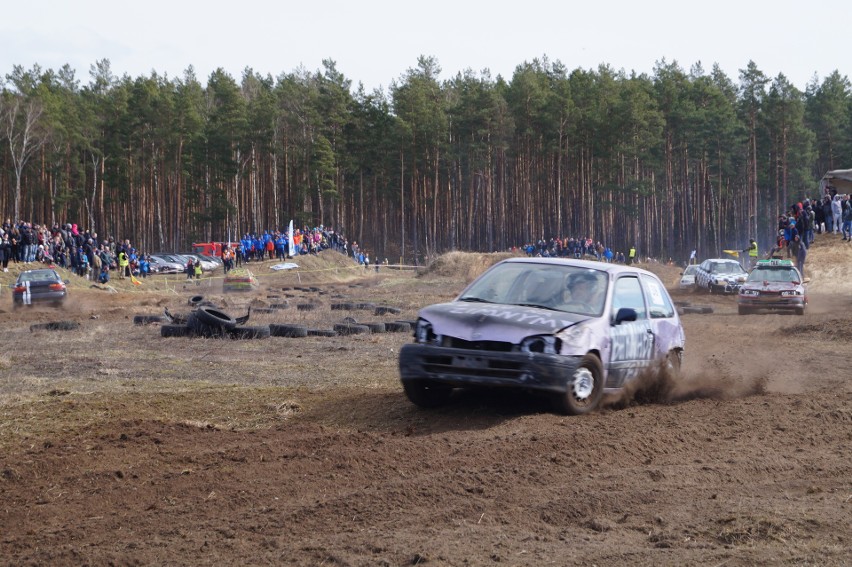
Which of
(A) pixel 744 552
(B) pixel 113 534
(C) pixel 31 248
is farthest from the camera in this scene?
(C) pixel 31 248

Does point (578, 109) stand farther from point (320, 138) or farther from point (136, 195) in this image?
point (136, 195)

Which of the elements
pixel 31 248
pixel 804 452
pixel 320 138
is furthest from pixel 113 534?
pixel 320 138

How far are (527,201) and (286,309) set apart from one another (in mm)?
58140

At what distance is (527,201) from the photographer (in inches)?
3314

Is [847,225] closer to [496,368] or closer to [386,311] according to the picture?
[386,311]

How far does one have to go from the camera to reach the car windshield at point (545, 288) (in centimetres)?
982

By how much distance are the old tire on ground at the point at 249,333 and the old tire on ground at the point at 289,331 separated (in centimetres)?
28

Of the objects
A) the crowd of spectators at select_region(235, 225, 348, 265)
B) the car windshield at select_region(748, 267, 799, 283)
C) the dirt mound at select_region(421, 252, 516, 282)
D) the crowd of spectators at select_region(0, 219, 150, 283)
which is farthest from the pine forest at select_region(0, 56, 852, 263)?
the car windshield at select_region(748, 267, 799, 283)

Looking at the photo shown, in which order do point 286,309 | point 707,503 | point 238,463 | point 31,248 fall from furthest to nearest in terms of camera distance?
point 31,248, point 286,309, point 238,463, point 707,503

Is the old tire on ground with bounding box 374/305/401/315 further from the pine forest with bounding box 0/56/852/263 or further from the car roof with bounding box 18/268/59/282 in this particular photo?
the pine forest with bounding box 0/56/852/263

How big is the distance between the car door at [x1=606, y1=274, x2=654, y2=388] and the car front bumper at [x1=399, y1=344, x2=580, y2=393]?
0.93 metres

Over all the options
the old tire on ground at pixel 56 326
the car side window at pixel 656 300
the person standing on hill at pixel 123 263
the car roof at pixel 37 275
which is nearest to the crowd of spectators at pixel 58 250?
the person standing on hill at pixel 123 263

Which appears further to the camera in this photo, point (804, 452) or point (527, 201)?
point (527, 201)

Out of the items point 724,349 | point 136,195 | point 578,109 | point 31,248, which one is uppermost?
point 578,109
